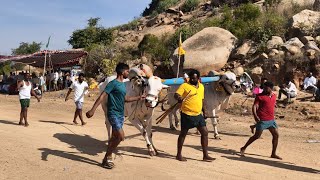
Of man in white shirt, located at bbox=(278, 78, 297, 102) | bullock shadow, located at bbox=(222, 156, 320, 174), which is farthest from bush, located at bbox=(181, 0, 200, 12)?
bullock shadow, located at bbox=(222, 156, 320, 174)

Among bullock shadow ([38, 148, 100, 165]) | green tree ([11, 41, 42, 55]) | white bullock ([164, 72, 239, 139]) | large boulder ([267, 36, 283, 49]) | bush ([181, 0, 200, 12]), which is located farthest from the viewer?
green tree ([11, 41, 42, 55])

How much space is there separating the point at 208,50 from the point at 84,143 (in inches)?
558

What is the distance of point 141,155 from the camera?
28.9 ft

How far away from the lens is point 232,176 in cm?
741

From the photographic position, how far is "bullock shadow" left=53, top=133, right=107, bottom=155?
9.10 metres

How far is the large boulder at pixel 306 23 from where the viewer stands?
2245 centimetres

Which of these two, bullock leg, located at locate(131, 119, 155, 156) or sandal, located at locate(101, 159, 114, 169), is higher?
bullock leg, located at locate(131, 119, 155, 156)

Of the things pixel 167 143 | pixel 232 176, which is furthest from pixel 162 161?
pixel 167 143

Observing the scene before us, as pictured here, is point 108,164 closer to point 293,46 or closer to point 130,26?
point 293,46

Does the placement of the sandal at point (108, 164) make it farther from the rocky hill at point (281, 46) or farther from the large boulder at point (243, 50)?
the large boulder at point (243, 50)

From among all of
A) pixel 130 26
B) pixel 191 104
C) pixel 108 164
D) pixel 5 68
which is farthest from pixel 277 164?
pixel 5 68

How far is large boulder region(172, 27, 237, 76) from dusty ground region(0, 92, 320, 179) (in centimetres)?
886

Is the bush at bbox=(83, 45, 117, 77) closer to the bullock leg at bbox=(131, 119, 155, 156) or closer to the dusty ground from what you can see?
the dusty ground

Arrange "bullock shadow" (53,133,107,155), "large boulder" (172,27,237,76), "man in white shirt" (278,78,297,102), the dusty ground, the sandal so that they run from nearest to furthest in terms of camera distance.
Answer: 1. the dusty ground
2. the sandal
3. "bullock shadow" (53,133,107,155)
4. "man in white shirt" (278,78,297,102)
5. "large boulder" (172,27,237,76)
